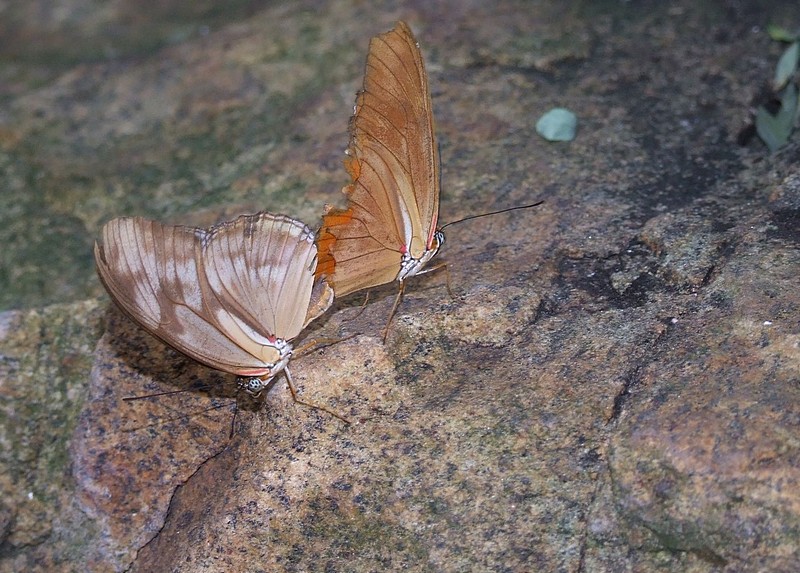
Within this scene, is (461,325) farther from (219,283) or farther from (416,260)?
(219,283)

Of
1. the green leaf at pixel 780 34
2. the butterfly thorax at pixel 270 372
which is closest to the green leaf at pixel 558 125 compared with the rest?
the green leaf at pixel 780 34

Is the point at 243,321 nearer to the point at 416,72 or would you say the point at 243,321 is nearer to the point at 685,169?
the point at 416,72

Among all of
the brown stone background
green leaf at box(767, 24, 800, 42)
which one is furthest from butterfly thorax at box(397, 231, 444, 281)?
green leaf at box(767, 24, 800, 42)

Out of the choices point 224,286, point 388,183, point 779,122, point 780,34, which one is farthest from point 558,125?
point 224,286

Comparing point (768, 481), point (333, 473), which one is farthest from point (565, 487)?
point (333, 473)

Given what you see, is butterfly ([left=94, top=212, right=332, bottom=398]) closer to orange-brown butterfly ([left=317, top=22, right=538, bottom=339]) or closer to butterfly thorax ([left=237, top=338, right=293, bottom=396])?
butterfly thorax ([left=237, top=338, right=293, bottom=396])

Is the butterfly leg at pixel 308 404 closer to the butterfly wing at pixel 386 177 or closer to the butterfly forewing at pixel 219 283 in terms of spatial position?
the butterfly forewing at pixel 219 283
